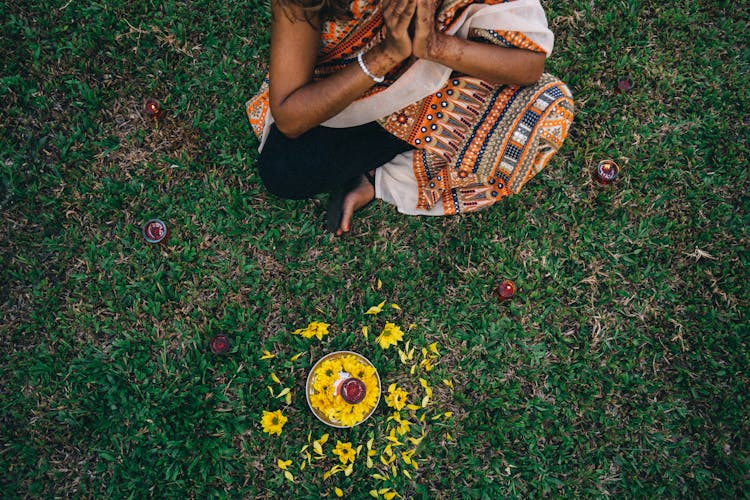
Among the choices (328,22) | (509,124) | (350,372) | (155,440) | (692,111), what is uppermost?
(328,22)

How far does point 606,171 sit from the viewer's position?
3.00m

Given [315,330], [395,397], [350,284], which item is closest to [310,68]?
[350,284]

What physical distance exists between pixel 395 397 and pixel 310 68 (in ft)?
5.52

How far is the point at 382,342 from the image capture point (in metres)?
2.71

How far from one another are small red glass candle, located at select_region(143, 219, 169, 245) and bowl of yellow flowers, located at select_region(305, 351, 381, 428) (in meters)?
1.13

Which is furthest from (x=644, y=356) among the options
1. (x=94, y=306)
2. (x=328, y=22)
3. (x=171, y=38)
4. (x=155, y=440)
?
(x=171, y=38)

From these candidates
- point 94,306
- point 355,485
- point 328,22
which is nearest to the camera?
point 328,22

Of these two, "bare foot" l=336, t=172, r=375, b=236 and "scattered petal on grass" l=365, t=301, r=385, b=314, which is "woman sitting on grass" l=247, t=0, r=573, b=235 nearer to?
"bare foot" l=336, t=172, r=375, b=236

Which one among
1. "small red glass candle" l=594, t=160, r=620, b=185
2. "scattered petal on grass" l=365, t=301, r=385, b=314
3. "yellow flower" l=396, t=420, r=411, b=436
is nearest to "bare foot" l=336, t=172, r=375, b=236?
"scattered petal on grass" l=365, t=301, r=385, b=314

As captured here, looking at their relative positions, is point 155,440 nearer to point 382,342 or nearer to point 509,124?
point 382,342

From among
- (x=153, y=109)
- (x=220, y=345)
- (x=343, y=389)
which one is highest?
(x=153, y=109)

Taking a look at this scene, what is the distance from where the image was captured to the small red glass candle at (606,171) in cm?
299

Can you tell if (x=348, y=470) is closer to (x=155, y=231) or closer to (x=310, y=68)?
(x=155, y=231)

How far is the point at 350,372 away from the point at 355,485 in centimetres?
57
